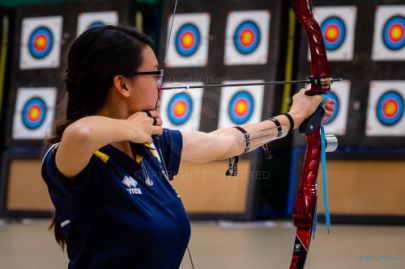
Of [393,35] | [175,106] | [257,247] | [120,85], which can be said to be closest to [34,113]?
[175,106]

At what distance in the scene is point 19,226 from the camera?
15.2ft

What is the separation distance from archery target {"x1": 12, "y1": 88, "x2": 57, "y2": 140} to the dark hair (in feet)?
13.4

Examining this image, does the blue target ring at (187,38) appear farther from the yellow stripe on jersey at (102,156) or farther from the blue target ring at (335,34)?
the yellow stripe on jersey at (102,156)

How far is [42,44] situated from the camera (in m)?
5.36

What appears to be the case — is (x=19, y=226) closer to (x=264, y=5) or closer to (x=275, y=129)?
(x=264, y=5)

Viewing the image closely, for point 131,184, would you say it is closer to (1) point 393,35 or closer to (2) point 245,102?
(2) point 245,102

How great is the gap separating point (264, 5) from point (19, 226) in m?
2.26

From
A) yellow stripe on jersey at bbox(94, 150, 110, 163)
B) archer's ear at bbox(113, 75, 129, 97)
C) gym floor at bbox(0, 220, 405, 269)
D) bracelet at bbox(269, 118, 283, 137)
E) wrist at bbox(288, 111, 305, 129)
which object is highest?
archer's ear at bbox(113, 75, 129, 97)

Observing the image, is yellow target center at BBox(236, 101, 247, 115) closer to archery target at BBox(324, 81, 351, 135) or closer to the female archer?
archery target at BBox(324, 81, 351, 135)

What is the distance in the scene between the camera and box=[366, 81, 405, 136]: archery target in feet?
14.8

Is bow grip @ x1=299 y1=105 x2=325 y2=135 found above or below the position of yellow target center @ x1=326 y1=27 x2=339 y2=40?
below

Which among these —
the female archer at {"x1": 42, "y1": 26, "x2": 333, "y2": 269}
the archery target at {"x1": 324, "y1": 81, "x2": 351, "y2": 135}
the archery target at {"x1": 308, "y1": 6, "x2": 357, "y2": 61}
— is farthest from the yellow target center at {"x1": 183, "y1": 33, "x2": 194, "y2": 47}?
the female archer at {"x1": 42, "y1": 26, "x2": 333, "y2": 269}

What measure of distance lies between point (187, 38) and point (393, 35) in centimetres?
142

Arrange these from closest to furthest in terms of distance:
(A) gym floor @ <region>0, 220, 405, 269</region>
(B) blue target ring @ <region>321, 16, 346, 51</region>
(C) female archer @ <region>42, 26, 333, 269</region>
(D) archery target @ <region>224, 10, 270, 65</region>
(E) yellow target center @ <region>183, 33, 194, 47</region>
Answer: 1. (C) female archer @ <region>42, 26, 333, 269</region>
2. (A) gym floor @ <region>0, 220, 405, 269</region>
3. (B) blue target ring @ <region>321, 16, 346, 51</region>
4. (D) archery target @ <region>224, 10, 270, 65</region>
5. (E) yellow target center @ <region>183, 33, 194, 47</region>
